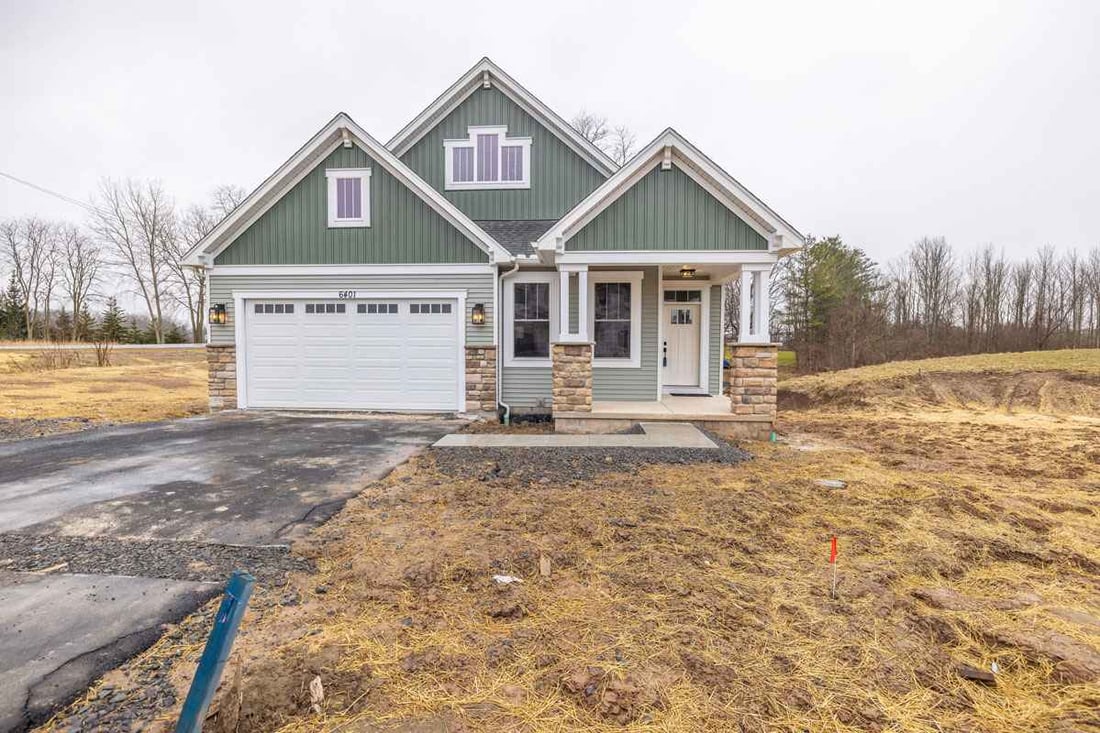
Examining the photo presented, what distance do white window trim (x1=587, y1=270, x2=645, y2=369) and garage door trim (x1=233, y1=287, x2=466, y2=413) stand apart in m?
2.65

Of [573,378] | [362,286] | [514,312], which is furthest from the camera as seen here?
[514,312]

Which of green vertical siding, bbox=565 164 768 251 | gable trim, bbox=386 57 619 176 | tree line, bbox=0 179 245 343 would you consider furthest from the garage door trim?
tree line, bbox=0 179 245 343

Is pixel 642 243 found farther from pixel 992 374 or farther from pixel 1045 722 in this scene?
pixel 992 374

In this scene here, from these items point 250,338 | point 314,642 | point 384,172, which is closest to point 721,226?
point 384,172

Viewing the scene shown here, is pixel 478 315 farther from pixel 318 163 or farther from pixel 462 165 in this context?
pixel 318 163

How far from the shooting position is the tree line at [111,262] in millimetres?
34000

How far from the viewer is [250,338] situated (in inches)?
408

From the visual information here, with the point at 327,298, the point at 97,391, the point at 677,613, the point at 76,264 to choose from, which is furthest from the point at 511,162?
the point at 76,264

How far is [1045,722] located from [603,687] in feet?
5.86

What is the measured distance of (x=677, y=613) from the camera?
2.72m

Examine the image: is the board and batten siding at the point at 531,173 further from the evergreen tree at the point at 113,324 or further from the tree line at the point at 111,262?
the evergreen tree at the point at 113,324

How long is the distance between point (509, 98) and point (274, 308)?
7.27m

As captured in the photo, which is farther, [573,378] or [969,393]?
[969,393]

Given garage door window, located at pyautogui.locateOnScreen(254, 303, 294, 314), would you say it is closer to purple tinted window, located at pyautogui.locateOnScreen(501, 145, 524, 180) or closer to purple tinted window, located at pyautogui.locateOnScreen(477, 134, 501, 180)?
purple tinted window, located at pyautogui.locateOnScreen(477, 134, 501, 180)
